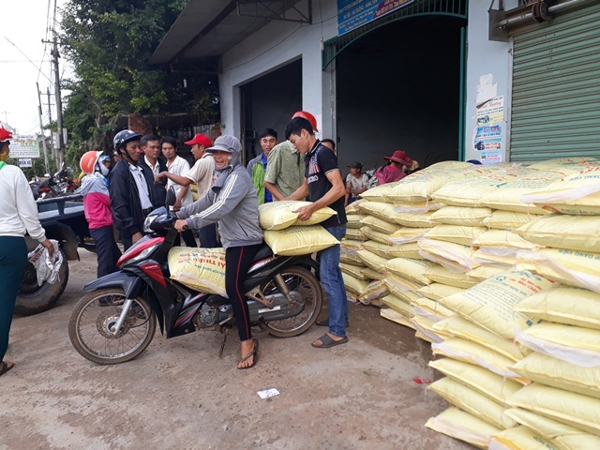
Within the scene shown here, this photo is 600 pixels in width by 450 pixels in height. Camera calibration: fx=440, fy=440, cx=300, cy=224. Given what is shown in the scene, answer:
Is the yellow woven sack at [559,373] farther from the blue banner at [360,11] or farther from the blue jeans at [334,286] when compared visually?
the blue banner at [360,11]

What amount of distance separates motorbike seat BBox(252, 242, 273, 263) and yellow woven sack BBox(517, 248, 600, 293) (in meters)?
1.83

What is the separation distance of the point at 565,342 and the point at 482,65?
3.94 m

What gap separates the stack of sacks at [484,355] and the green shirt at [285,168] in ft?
8.22

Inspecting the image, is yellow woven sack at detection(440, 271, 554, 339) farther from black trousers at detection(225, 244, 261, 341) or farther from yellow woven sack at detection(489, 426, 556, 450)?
black trousers at detection(225, 244, 261, 341)

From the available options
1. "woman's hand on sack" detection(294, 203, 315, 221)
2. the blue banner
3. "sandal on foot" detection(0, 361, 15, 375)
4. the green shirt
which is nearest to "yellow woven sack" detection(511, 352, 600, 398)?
"woman's hand on sack" detection(294, 203, 315, 221)

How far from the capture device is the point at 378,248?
4.23m

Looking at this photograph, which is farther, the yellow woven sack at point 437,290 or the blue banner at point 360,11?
the blue banner at point 360,11

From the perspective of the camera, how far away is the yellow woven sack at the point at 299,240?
3.27 meters

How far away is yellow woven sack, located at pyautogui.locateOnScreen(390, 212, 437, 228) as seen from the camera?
3.61 metres

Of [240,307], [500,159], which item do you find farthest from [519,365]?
[500,159]

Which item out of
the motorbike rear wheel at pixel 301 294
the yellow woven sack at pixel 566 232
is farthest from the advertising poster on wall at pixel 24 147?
the yellow woven sack at pixel 566 232

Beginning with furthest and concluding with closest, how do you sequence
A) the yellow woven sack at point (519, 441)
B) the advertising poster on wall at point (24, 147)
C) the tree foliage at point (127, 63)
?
the advertising poster on wall at point (24, 147)
the tree foliage at point (127, 63)
the yellow woven sack at point (519, 441)

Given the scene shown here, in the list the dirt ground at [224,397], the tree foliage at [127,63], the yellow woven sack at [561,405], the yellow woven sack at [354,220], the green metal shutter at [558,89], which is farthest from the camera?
the tree foliage at [127,63]

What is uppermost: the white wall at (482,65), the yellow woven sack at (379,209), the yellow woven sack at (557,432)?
the white wall at (482,65)
